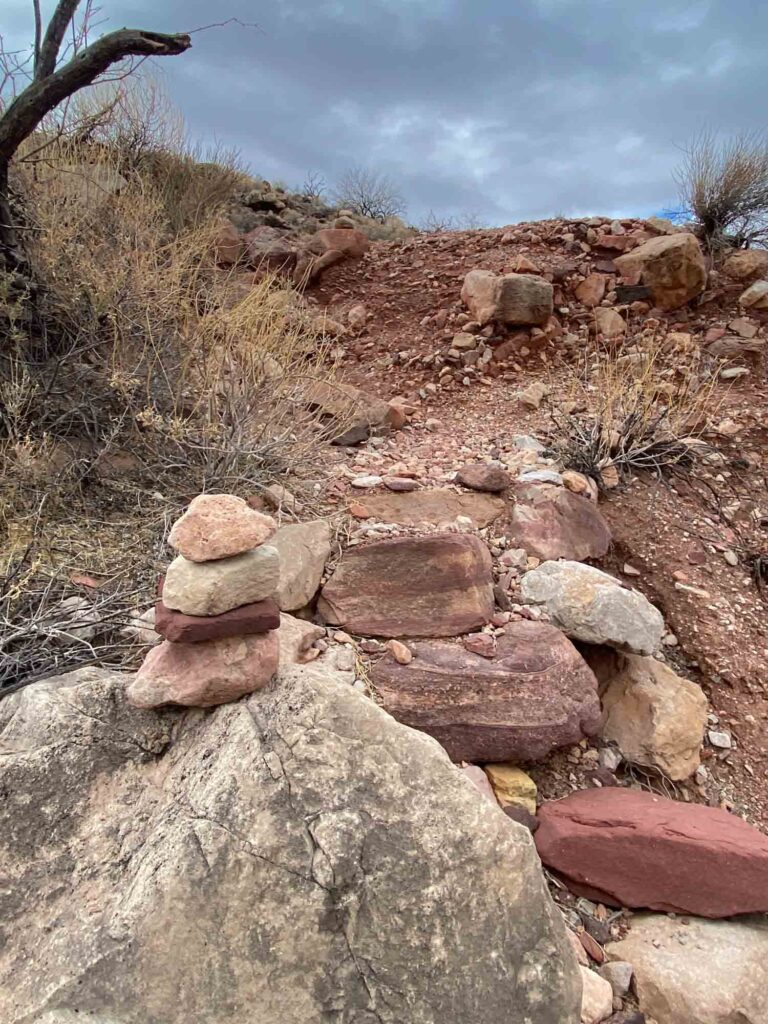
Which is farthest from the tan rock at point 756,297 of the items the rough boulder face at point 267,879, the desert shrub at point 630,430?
the rough boulder face at point 267,879

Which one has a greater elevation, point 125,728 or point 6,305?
point 6,305

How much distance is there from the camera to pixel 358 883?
4.25ft

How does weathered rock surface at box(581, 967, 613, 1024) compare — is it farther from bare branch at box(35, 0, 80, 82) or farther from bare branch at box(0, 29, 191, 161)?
bare branch at box(35, 0, 80, 82)

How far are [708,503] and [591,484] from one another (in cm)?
76

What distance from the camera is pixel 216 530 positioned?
148 centimetres

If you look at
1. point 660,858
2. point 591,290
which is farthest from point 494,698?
point 591,290

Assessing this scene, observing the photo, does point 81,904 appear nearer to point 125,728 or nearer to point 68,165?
point 125,728

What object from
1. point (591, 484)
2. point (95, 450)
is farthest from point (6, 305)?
point (591, 484)

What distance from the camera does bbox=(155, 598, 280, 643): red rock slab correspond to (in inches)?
59.4

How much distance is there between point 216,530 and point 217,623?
226mm

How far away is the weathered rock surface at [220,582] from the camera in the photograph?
1.50 m

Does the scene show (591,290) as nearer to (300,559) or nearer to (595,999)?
(300,559)

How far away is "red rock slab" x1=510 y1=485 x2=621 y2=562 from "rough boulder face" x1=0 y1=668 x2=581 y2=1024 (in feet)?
5.40

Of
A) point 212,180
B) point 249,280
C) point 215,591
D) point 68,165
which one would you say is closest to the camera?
point 215,591
